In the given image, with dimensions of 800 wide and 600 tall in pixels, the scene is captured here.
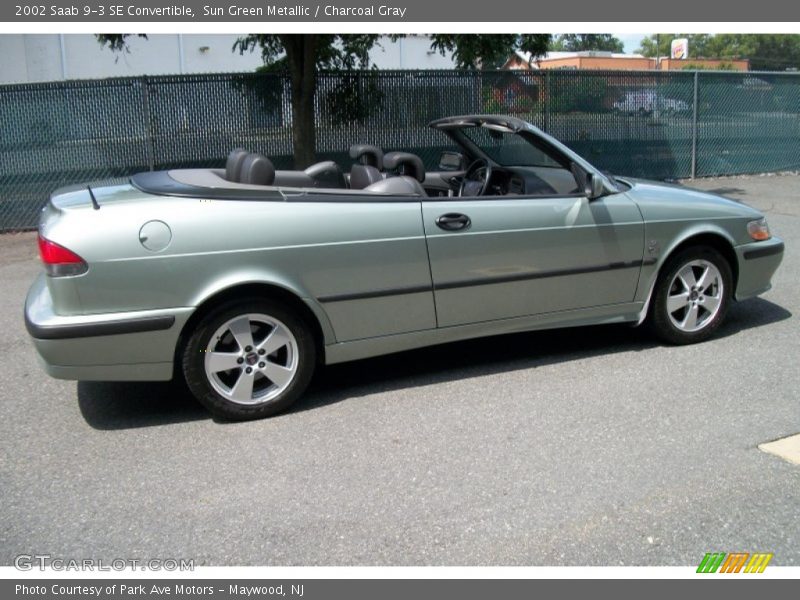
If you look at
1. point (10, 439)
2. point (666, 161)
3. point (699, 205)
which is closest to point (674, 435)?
point (699, 205)

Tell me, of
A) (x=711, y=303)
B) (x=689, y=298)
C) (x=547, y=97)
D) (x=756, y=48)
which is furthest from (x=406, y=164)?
(x=756, y=48)

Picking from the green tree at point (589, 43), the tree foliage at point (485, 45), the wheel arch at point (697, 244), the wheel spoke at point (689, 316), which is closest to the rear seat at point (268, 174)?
the wheel arch at point (697, 244)

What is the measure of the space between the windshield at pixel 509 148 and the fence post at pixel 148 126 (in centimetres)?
576

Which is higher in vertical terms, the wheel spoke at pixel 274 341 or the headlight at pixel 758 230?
the headlight at pixel 758 230

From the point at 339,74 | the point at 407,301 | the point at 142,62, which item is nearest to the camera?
the point at 407,301

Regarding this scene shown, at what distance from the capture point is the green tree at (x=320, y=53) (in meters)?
11.2

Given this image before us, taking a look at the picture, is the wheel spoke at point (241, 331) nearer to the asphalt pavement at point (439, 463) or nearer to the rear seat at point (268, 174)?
the asphalt pavement at point (439, 463)

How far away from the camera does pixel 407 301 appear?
4.84 meters

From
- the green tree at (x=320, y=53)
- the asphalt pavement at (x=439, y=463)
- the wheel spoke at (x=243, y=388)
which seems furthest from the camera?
the green tree at (x=320, y=53)

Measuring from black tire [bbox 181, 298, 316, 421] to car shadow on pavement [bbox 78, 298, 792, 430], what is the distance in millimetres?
212

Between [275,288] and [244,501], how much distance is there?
1.28 meters

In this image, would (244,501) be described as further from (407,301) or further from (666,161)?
(666,161)

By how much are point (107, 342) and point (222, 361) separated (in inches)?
23.7

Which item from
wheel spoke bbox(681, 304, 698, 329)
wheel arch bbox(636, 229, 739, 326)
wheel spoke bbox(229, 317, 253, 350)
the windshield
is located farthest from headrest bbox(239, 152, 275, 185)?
wheel spoke bbox(681, 304, 698, 329)
